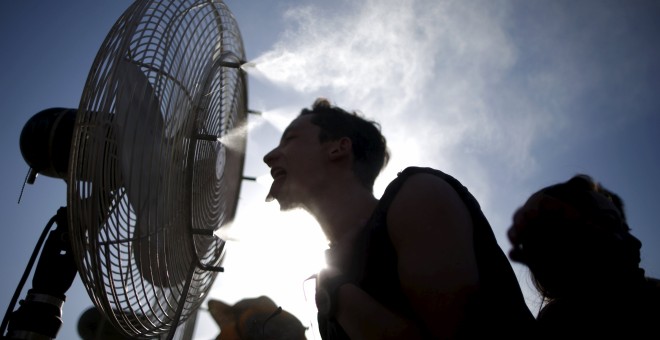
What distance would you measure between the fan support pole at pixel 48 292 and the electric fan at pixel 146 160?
21 cm

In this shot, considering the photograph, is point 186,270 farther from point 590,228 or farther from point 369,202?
point 590,228

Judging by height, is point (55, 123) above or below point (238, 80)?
below

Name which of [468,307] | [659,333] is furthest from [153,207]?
[659,333]

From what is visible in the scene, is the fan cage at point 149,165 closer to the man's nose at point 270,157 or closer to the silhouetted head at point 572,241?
the man's nose at point 270,157

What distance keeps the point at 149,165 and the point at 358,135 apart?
84 centimetres

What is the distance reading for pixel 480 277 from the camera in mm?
950

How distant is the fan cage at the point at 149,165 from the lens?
123 centimetres

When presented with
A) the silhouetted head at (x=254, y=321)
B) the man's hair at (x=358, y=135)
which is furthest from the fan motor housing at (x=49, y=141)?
the silhouetted head at (x=254, y=321)

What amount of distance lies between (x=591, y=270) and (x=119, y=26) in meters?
1.62

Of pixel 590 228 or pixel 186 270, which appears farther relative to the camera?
pixel 186 270

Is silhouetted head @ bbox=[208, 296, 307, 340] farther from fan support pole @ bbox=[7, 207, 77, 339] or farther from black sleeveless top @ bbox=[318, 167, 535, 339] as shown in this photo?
black sleeveless top @ bbox=[318, 167, 535, 339]

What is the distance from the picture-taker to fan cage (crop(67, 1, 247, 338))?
123 cm

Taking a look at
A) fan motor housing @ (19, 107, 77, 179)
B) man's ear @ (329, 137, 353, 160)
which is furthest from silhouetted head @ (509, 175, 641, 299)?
fan motor housing @ (19, 107, 77, 179)

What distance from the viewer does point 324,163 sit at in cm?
167
